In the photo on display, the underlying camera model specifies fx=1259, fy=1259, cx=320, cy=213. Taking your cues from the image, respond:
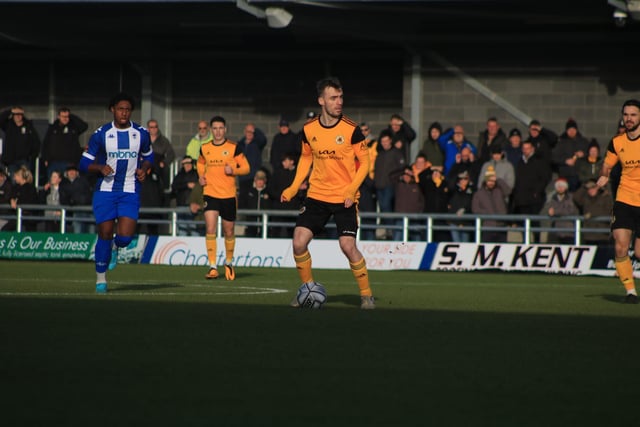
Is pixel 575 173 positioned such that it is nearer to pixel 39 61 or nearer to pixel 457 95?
pixel 457 95

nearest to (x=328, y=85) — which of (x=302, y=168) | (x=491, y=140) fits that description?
(x=302, y=168)

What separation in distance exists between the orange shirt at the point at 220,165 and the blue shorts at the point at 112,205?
434 centimetres

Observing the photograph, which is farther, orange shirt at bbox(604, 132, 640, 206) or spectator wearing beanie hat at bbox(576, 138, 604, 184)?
spectator wearing beanie hat at bbox(576, 138, 604, 184)

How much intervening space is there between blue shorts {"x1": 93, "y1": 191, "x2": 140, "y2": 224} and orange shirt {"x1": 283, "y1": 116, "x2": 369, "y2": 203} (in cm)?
237

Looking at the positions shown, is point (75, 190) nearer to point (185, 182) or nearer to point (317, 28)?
point (185, 182)

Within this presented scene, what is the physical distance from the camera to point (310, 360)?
7863 mm

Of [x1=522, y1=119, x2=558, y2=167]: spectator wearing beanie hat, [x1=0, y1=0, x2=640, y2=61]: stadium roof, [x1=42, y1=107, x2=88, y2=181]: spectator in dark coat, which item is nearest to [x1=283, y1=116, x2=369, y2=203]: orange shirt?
[x1=522, y1=119, x2=558, y2=167]: spectator wearing beanie hat

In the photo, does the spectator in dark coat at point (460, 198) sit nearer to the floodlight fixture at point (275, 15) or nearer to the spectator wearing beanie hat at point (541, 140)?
the spectator wearing beanie hat at point (541, 140)

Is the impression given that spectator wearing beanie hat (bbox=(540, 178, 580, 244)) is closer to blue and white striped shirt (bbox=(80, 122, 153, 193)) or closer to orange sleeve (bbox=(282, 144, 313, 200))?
blue and white striped shirt (bbox=(80, 122, 153, 193))

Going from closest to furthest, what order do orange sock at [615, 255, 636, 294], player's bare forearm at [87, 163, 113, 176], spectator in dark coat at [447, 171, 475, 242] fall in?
1. player's bare forearm at [87, 163, 113, 176]
2. orange sock at [615, 255, 636, 294]
3. spectator in dark coat at [447, 171, 475, 242]

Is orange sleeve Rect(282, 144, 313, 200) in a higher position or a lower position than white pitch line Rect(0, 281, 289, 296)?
higher

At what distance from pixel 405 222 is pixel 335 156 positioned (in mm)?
11011

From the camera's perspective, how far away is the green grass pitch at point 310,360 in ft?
19.8

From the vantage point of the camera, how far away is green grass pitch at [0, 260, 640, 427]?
6.03m
